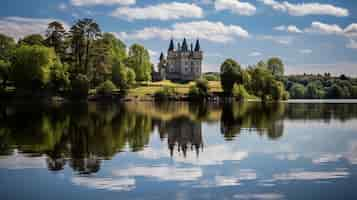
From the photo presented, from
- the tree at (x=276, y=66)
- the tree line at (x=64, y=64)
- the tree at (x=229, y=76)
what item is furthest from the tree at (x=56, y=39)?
the tree at (x=276, y=66)

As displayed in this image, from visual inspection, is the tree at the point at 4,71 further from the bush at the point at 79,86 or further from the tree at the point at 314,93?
the tree at the point at 314,93

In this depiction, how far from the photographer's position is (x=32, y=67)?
86500 mm

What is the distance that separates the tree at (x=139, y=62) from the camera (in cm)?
12725

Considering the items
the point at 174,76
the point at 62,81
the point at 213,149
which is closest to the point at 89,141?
the point at 213,149

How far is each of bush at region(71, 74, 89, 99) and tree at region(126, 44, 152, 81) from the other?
35.8 meters

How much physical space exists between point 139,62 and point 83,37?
3370cm

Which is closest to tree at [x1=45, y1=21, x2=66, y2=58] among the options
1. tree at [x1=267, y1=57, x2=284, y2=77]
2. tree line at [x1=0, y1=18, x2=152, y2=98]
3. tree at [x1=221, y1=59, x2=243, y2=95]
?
tree line at [x1=0, y1=18, x2=152, y2=98]

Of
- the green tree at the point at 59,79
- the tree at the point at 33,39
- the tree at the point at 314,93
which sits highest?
the tree at the point at 33,39

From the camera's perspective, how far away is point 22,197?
13172mm

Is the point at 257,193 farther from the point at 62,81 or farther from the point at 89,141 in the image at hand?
the point at 62,81

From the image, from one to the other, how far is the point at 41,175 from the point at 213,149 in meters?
9.90

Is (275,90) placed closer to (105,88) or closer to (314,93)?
(105,88)

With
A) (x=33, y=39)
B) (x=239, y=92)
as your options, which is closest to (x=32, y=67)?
(x=33, y=39)

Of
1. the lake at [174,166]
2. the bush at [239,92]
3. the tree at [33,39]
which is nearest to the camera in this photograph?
the lake at [174,166]
